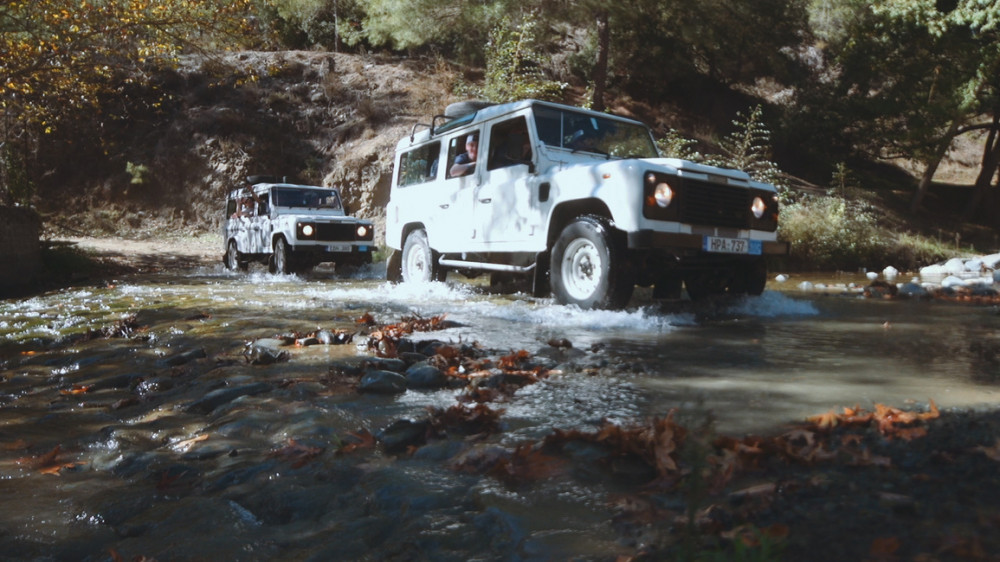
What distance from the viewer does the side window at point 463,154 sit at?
338 inches

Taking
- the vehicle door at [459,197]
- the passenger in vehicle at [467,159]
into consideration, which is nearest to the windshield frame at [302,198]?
the vehicle door at [459,197]

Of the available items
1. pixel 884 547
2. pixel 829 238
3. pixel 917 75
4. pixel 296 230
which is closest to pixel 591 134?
pixel 884 547

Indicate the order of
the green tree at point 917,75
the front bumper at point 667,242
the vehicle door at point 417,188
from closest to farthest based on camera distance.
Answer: the front bumper at point 667,242
the vehicle door at point 417,188
the green tree at point 917,75

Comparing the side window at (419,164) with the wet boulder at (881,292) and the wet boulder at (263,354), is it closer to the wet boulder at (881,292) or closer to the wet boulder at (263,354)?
the wet boulder at (263,354)

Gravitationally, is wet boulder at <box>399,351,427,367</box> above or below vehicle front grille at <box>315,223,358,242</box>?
below

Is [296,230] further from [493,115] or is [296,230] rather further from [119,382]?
[119,382]

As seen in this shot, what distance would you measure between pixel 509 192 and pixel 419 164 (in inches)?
106

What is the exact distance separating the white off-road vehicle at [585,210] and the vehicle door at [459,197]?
0.05 ft

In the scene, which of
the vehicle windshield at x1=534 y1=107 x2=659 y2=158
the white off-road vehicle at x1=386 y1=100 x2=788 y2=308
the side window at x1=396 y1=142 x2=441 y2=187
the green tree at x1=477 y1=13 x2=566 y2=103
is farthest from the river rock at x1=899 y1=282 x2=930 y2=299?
the green tree at x1=477 y1=13 x2=566 y2=103

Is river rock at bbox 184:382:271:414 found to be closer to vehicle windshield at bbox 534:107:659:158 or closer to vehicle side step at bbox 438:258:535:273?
vehicle side step at bbox 438:258:535:273

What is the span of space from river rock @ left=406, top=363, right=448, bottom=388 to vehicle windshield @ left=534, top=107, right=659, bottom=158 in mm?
4199

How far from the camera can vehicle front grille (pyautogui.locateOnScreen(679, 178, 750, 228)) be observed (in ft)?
21.7

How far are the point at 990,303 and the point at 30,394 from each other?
32.3 ft

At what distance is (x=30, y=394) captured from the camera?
4355 mm
